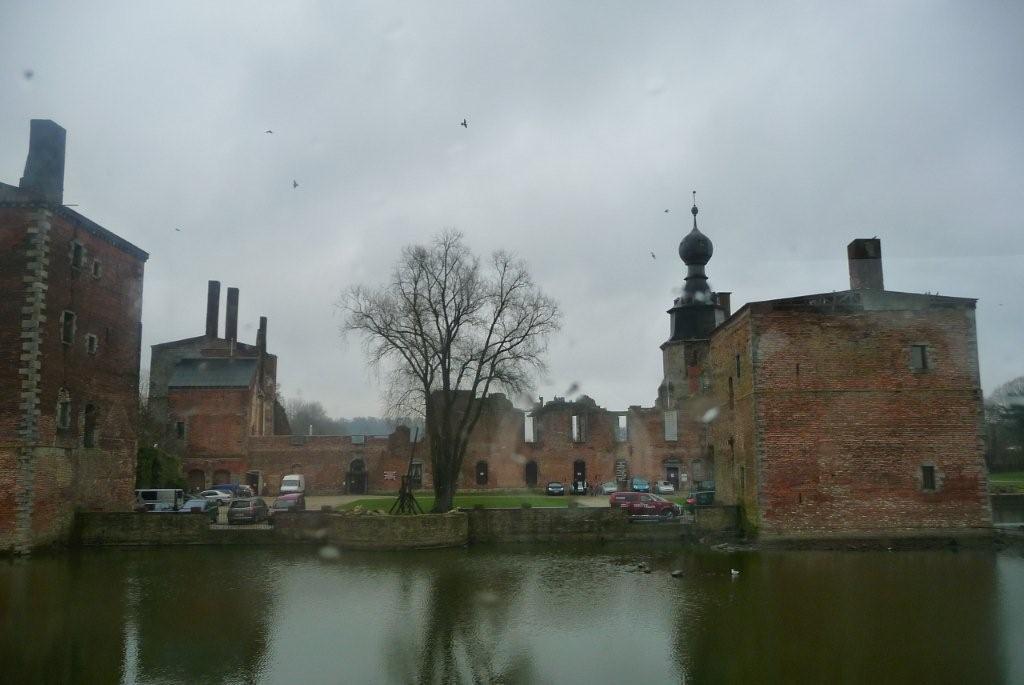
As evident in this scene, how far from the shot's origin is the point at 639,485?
4081 centimetres

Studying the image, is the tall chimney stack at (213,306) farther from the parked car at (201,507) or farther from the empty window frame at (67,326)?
the empty window frame at (67,326)

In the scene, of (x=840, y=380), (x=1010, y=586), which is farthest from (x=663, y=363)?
(x=1010, y=586)

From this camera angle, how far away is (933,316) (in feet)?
78.9

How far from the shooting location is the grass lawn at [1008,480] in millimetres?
40128

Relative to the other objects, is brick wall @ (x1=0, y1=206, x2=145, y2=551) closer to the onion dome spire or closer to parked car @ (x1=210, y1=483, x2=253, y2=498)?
parked car @ (x1=210, y1=483, x2=253, y2=498)

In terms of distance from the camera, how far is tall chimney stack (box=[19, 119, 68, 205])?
23.1 m

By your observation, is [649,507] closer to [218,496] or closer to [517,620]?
[517,620]

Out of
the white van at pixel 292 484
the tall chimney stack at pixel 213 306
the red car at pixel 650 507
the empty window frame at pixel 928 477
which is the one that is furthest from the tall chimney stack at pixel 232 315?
the empty window frame at pixel 928 477

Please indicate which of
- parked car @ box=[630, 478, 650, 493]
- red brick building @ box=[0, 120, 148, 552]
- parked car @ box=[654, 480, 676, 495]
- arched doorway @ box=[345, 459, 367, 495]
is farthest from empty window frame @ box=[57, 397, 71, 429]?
parked car @ box=[654, 480, 676, 495]

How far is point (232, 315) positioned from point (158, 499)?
832 inches

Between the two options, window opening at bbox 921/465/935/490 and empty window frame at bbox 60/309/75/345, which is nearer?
empty window frame at bbox 60/309/75/345

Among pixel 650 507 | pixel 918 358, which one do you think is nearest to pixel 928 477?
pixel 918 358

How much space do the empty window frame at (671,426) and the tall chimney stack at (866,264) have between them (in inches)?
693

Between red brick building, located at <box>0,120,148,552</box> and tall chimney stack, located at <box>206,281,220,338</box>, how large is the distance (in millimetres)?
20967
